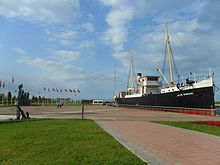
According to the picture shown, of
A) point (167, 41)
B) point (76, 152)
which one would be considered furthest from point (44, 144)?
point (167, 41)

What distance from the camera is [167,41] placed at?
4247 cm

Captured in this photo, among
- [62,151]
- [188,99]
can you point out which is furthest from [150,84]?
[62,151]

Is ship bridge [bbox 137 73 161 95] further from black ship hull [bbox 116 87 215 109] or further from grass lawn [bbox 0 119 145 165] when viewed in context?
grass lawn [bbox 0 119 145 165]

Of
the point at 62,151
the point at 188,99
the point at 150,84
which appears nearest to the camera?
the point at 62,151

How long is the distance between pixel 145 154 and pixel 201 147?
2128mm

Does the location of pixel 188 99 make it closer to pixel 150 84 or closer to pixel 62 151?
pixel 150 84

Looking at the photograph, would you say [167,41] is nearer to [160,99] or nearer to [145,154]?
[160,99]

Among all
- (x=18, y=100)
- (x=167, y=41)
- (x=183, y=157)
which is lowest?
(x=183, y=157)

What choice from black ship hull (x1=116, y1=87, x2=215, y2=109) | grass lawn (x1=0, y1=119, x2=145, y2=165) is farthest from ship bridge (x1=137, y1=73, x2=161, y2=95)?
grass lawn (x1=0, y1=119, x2=145, y2=165)

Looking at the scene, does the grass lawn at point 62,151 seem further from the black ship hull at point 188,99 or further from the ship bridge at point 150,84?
the ship bridge at point 150,84

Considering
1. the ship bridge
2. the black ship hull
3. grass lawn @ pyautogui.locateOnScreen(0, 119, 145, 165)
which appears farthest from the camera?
the ship bridge

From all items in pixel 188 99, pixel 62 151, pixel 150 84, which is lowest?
pixel 62 151

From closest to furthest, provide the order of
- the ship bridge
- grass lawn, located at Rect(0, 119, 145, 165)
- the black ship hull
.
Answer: grass lawn, located at Rect(0, 119, 145, 165) → the black ship hull → the ship bridge

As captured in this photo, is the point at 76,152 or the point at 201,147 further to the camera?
the point at 201,147
